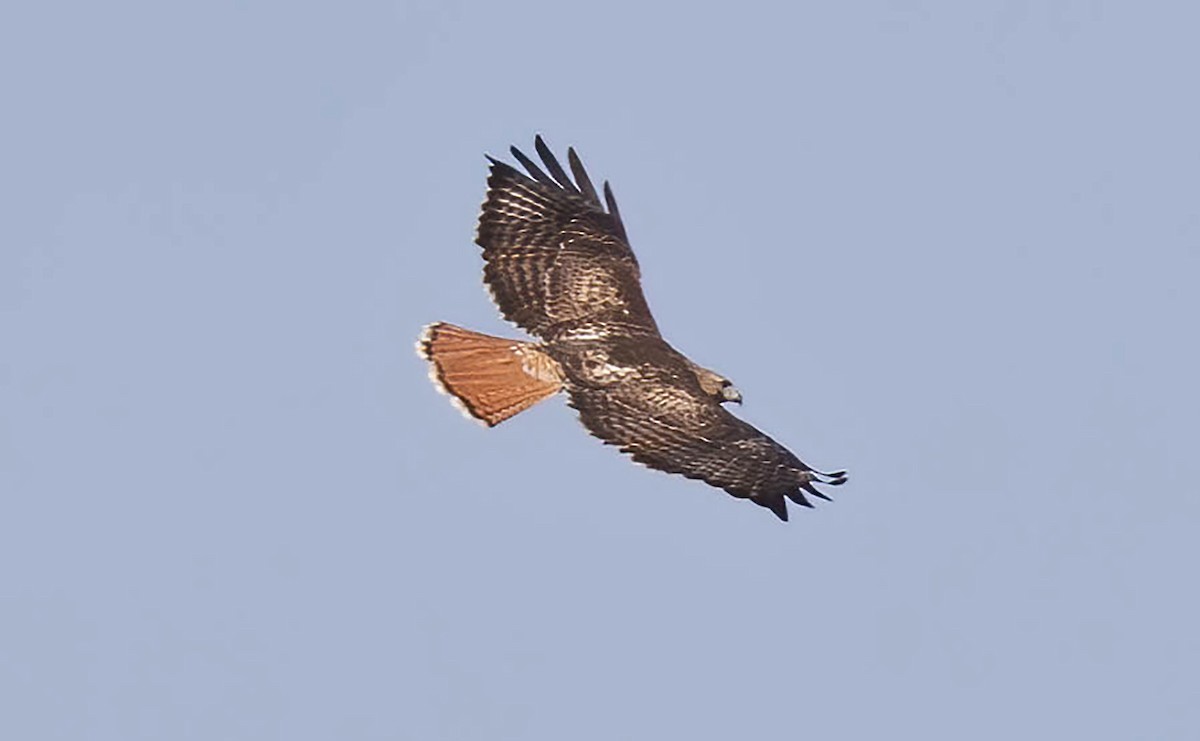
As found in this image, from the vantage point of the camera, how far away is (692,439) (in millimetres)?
21625

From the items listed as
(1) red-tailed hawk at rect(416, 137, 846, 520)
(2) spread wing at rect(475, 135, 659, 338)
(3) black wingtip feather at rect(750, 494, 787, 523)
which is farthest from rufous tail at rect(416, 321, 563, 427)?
(3) black wingtip feather at rect(750, 494, 787, 523)

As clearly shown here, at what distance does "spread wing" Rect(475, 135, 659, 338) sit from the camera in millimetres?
23203

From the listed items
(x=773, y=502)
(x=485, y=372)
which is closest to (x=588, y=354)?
(x=485, y=372)

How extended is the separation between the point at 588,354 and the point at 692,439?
4.43ft

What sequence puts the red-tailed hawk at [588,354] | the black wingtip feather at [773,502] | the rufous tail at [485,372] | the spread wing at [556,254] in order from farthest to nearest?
the spread wing at [556,254] → the rufous tail at [485,372] → the red-tailed hawk at [588,354] → the black wingtip feather at [773,502]

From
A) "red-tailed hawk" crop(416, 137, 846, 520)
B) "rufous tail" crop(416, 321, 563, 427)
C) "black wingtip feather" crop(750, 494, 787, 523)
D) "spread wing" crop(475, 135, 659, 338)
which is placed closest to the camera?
"black wingtip feather" crop(750, 494, 787, 523)

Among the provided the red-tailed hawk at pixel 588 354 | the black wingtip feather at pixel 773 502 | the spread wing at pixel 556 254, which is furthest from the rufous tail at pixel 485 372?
the black wingtip feather at pixel 773 502

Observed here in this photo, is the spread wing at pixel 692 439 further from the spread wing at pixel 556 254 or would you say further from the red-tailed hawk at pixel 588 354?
the spread wing at pixel 556 254

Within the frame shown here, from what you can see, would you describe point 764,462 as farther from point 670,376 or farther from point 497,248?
point 497,248

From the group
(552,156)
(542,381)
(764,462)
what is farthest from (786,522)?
(552,156)

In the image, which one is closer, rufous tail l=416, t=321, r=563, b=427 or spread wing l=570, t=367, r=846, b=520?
spread wing l=570, t=367, r=846, b=520

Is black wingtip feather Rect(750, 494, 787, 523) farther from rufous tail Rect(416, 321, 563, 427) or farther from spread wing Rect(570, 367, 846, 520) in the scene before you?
rufous tail Rect(416, 321, 563, 427)

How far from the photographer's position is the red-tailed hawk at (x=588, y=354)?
70.0ft

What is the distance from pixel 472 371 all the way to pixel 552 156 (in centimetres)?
212
